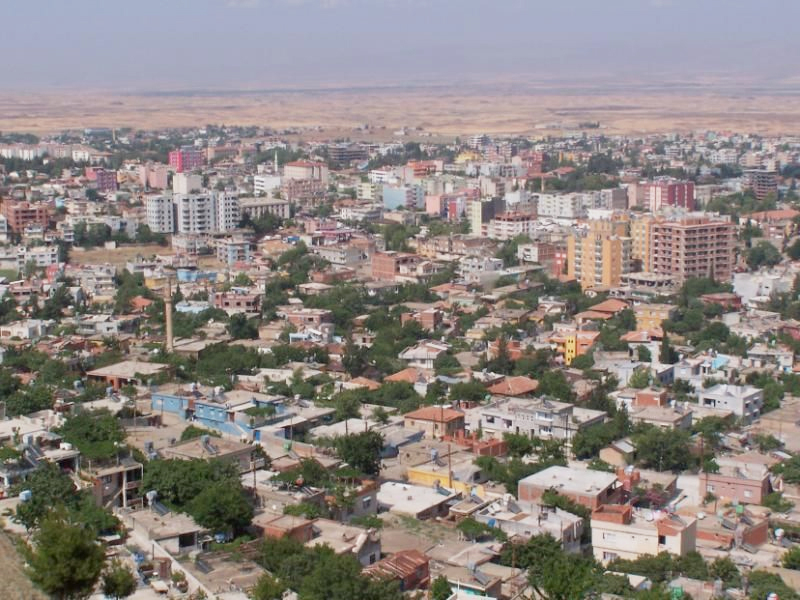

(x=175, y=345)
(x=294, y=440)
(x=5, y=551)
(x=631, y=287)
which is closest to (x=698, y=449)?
(x=294, y=440)

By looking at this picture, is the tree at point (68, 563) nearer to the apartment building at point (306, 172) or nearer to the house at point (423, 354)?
the house at point (423, 354)

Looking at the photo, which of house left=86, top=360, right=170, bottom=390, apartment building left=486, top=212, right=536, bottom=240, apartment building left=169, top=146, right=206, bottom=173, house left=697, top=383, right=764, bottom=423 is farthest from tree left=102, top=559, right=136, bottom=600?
apartment building left=169, top=146, right=206, bottom=173

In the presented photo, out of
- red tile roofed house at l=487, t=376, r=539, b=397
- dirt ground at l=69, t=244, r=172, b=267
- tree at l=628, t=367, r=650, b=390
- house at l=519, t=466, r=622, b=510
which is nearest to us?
house at l=519, t=466, r=622, b=510

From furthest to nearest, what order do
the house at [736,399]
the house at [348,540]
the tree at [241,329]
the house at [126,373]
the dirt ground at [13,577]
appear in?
1. the tree at [241,329]
2. the house at [126,373]
3. the house at [736,399]
4. the house at [348,540]
5. the dirt ground at [13,577]

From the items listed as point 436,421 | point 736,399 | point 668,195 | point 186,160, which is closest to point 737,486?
point 736,399

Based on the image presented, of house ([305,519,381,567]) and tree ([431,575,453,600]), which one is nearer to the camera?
tree ([431,575,453,600])

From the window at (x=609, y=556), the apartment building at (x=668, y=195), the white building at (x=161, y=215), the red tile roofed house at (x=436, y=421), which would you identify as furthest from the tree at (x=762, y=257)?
the window at (x=609, y=556)

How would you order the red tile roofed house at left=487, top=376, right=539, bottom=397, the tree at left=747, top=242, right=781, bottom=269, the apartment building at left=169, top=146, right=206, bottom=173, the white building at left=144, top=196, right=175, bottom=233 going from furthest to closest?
the apartment building at left=169, top=146, right=206, bottom=173
the white building at left=144, top=196, right=175, bottom=233
the tree at left=747, top=242, right=781, bottom=269
the red tile roofed house at left=487, top=376, right=539, bottom=397

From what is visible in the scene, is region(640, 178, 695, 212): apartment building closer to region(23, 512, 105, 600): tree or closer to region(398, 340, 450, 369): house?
region(398, 340, 450, 369): house
